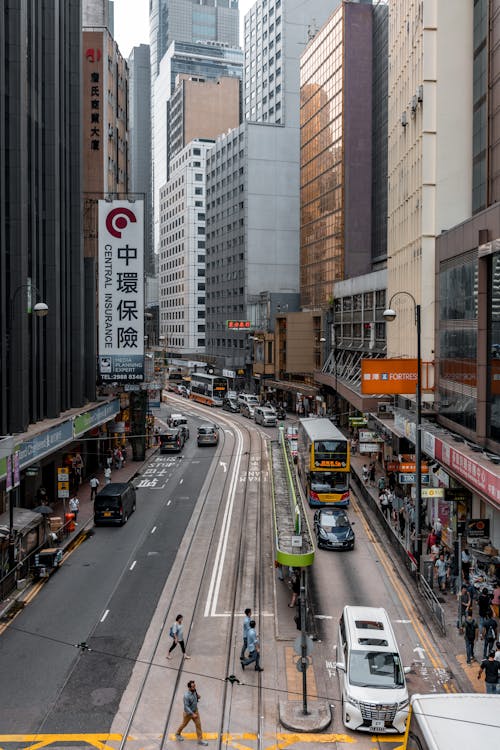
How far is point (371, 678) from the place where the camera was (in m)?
17.4

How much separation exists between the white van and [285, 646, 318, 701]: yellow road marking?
795 mm

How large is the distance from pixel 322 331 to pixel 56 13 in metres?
53.8

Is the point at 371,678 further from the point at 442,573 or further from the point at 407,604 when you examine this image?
the point at 442,573

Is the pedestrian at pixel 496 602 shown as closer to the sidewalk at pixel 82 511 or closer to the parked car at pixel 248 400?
the sidewalk at pixel 82 511

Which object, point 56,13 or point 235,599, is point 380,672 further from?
point 56,13

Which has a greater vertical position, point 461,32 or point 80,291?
point 461,32

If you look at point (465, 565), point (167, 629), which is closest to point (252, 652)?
point (167, 629)

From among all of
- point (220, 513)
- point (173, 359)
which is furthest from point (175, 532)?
point (173, 359)

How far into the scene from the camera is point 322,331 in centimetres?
9125

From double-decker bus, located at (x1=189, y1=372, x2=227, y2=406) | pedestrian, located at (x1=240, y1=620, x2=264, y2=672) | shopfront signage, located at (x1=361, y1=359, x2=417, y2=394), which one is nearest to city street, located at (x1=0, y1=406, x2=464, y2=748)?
pedestrian, located at (x1=240, y1=620, x2=264, y2=672)

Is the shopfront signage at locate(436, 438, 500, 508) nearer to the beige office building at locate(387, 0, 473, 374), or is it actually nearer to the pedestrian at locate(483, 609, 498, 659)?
the pedestrian at locate(483, 609, 498, 659)

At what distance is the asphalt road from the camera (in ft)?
58.1

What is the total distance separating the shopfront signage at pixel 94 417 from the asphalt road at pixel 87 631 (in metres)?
6.09

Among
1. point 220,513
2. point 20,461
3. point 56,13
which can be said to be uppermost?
point 56,13
